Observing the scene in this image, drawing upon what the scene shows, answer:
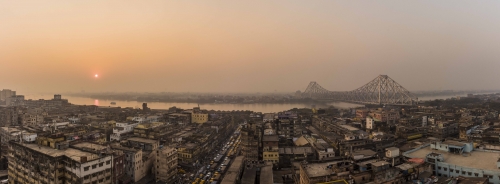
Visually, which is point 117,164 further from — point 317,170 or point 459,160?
point 459,160

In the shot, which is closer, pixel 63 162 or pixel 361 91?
pixel 63 162

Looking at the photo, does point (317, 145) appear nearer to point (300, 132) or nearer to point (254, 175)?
point (254, 175)

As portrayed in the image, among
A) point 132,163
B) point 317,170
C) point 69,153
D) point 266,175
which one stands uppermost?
point 69,153

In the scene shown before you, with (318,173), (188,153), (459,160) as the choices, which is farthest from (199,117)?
(459,160)

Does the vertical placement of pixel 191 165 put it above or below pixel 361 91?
below

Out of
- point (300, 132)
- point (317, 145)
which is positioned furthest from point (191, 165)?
point (300, 132)

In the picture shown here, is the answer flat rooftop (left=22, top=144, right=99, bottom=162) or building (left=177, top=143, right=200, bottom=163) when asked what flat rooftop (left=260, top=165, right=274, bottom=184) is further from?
flat rooftop (left=22, top=144, right=99, bottom=162)
